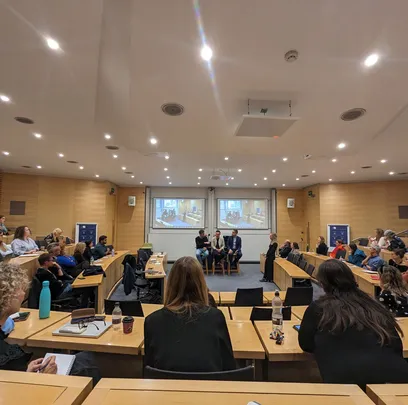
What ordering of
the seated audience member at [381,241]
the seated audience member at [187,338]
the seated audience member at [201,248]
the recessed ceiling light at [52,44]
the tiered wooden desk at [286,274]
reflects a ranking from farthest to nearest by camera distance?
the seated audience member at [201,248] → the seated audience member at [381,241] → the tiered wooden desk at [286,274] → the recessed ceiling light at [52,44] → the seated audience member at [187,338]

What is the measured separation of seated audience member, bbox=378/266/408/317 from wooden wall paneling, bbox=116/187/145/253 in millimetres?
9747

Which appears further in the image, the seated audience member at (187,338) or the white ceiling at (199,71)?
the white ceiling at (199,71)

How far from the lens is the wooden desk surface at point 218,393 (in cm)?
93

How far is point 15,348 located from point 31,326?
0.70 meters

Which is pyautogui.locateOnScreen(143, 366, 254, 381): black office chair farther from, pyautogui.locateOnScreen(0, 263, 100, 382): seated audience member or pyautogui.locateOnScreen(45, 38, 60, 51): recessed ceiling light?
pyautogui.locateOnScreen(45, 38, 60, 51): recessed ceiling light

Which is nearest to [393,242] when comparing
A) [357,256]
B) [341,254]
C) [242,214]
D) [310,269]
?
[357,256]

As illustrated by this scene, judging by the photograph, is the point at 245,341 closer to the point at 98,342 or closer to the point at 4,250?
the point at 98,342

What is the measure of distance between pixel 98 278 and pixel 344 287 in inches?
161

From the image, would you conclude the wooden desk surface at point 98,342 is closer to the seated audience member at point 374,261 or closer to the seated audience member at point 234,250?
the seated audience member at point 374,261

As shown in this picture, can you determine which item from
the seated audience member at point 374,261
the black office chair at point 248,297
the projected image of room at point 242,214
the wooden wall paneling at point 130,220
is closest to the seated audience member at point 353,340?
the black office chair at point 248,297

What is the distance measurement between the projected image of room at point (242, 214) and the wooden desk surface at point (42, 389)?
10561 millimetres

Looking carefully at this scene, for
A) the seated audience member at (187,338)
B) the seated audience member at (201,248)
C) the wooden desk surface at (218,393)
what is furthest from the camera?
the seated audience member at (201,248)

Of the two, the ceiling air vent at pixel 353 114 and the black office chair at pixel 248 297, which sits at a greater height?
the ceiling air vent at pixel 353 114

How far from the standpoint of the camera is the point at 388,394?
3.25 ft
